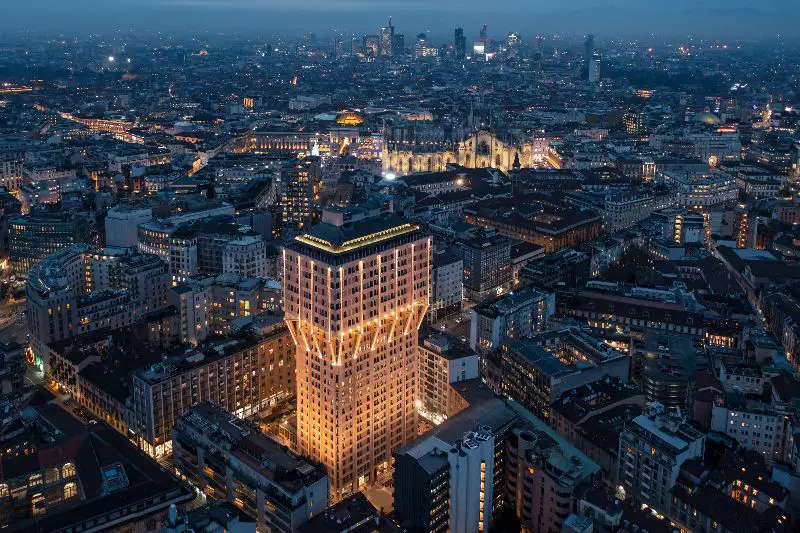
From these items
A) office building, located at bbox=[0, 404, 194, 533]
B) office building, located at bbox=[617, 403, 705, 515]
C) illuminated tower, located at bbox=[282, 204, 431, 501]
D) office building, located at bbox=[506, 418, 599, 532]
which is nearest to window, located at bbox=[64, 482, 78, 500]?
office building, located at bbox=[0, 404, 194, 533]

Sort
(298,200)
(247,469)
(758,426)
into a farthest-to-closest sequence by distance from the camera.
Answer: (298,200)
(758,426)
(247,469)

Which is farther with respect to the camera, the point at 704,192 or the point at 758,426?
the point at 704,192

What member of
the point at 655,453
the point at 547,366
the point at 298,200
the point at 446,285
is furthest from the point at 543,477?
the point at 298,200

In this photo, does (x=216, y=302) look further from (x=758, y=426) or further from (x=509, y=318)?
(x=758, y=426)

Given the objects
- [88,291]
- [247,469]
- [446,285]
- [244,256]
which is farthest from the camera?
[244,256]

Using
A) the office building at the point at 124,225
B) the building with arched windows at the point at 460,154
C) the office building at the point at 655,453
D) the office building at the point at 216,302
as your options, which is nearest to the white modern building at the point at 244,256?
the office building at the point at 216,302

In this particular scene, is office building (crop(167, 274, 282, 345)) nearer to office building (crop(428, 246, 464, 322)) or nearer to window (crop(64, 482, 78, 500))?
office building (crop(428, 246, 464, 322))

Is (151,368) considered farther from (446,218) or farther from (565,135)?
(565,135)

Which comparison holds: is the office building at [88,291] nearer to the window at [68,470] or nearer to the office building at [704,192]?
the window at [68,470]
